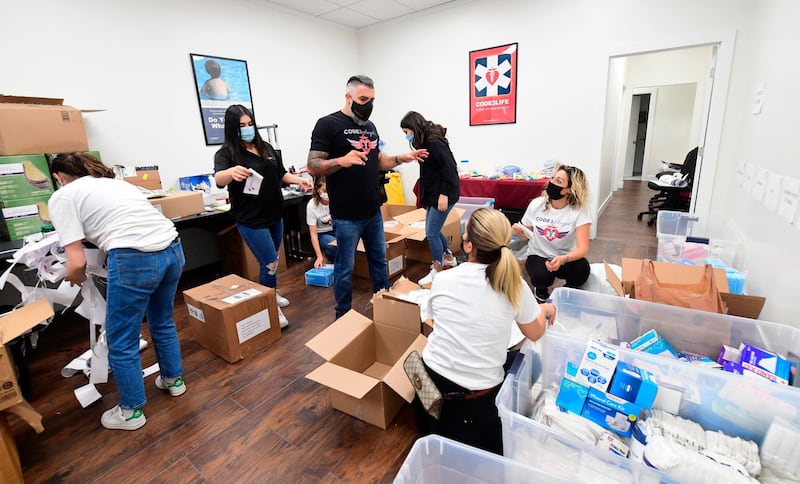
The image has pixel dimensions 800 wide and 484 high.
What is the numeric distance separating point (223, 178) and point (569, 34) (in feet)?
12.5

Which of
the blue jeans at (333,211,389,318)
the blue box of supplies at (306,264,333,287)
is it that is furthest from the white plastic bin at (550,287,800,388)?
the blue box of supplies at (306,264,333,287)

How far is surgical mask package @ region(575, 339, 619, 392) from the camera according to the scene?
117cm

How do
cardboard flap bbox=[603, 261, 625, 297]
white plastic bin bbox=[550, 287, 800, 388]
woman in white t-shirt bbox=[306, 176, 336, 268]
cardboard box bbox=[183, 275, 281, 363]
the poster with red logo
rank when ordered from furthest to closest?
the poster with red logo
woman in white t-shirt bbox=[306, 176, 336, 268]
cardboard box bbox=[183, 275, 281, 363]
cardboard flap bbox=[603, 261, 625, 297]
white plastic bin bbox=[550, 287, 800, 388]

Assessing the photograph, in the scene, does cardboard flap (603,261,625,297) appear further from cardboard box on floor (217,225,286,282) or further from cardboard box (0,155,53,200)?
cardboard box (0,155,53,200)

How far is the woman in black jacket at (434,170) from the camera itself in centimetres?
284

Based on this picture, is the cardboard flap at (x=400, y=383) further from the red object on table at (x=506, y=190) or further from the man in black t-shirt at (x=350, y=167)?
the red object on table at (x=506, y=190)

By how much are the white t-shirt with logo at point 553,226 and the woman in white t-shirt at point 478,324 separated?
1048 mm

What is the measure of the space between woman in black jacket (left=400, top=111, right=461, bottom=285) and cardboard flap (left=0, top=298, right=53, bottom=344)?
2.02 m

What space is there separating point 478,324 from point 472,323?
19mm

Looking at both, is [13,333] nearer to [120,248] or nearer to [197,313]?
[120,248]

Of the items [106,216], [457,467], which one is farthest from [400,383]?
[106,216]

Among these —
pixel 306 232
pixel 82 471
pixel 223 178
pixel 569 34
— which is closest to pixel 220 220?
pixel 306 232

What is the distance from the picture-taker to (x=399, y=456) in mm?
1554

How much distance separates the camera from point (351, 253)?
2.29 metres
